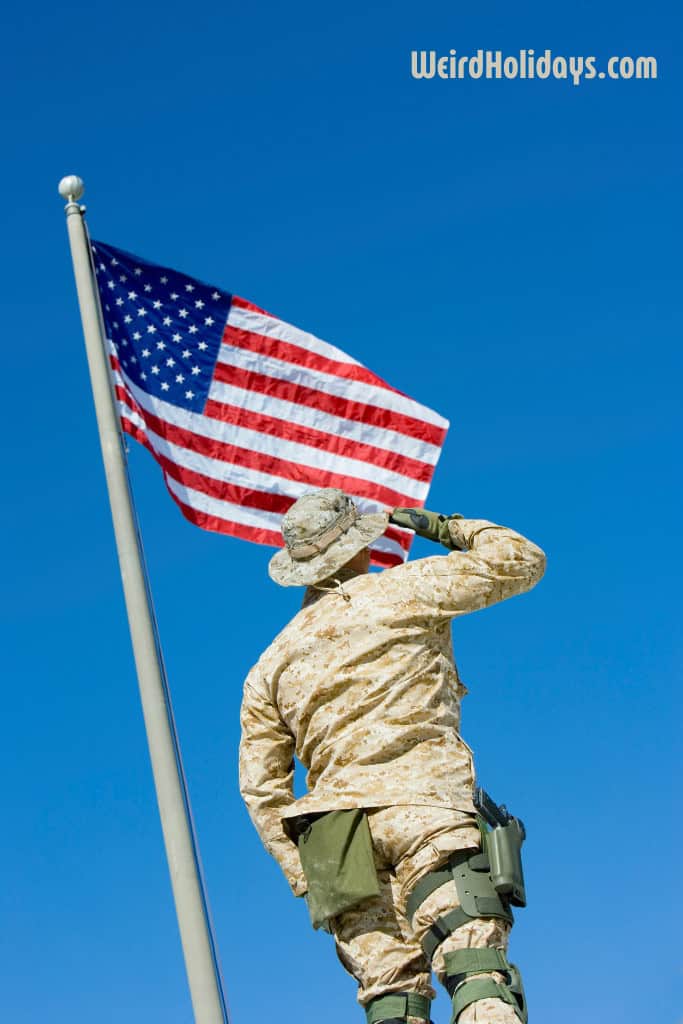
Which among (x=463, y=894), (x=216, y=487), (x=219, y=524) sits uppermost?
(x=216, y=487)

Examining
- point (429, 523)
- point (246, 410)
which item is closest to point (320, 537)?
point (429, 523)

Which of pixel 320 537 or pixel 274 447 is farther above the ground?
pixel 274 447

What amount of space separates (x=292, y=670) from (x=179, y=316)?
4336mm

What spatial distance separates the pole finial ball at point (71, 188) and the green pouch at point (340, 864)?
17.4 feet

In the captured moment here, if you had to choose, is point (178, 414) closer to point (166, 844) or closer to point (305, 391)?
point (305, 391)

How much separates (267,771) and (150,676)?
1.56m

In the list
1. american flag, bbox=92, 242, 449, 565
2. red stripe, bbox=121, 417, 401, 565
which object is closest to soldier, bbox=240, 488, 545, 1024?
red stripe, bbox=121, 417, 401, 565

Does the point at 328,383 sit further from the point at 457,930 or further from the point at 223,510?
the point at 457,930

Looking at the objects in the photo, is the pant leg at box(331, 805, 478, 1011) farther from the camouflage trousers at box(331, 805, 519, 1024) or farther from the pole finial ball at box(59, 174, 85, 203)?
the pole finial ball at box(59, 174, 85, 203)

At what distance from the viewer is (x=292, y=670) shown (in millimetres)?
7688

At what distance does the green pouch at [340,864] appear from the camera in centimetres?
717

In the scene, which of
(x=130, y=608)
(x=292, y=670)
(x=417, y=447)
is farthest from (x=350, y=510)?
(x=417, y=447)

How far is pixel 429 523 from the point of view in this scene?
26.9 feet

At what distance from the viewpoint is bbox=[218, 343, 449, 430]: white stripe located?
11383 mm
